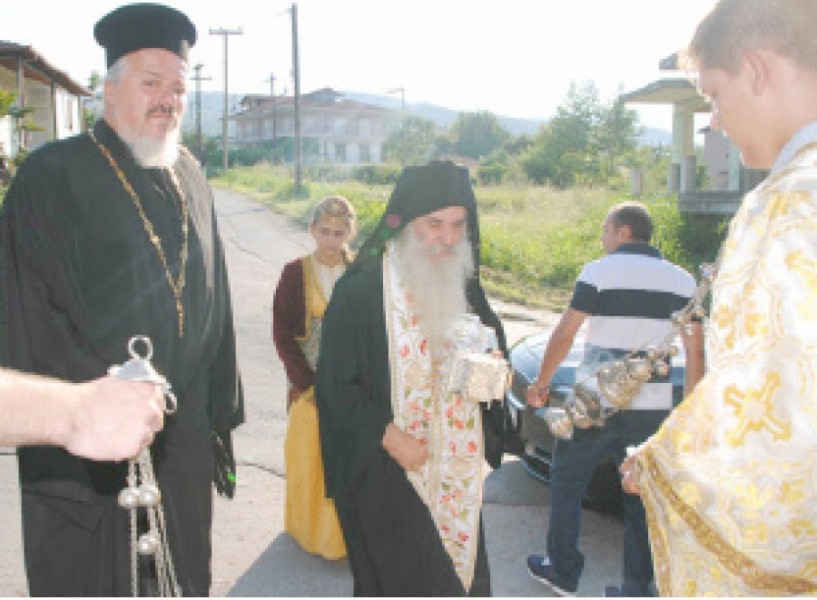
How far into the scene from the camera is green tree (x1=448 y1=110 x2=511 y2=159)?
3420 inches

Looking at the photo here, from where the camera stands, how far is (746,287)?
65.2 inches

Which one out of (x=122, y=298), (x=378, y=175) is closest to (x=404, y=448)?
(x=122, y=298)

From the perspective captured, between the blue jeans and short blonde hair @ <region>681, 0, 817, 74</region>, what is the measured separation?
7.93 ft

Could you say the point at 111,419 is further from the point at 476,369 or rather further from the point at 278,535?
the point at 278,535

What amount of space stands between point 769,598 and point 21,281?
7.41 ft

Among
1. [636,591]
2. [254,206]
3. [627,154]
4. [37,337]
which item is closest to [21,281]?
[37,337]

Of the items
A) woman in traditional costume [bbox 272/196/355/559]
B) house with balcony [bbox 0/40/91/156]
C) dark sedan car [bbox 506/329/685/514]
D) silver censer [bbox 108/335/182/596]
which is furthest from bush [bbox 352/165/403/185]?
silver censer [bbox 108/335/182/596]

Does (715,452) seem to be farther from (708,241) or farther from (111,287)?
(708,241)

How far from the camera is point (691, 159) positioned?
19078 mm

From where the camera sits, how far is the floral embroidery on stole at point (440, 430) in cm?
330

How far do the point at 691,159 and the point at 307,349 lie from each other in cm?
1629

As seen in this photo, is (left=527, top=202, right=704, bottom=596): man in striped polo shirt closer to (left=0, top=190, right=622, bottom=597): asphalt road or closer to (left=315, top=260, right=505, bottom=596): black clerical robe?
(left=0, top=190, right=622, bottom=597): asphalt road

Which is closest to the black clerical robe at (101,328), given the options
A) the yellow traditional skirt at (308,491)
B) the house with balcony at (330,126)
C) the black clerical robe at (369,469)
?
the black clerical robe at (369,469)

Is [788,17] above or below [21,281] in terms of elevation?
above
